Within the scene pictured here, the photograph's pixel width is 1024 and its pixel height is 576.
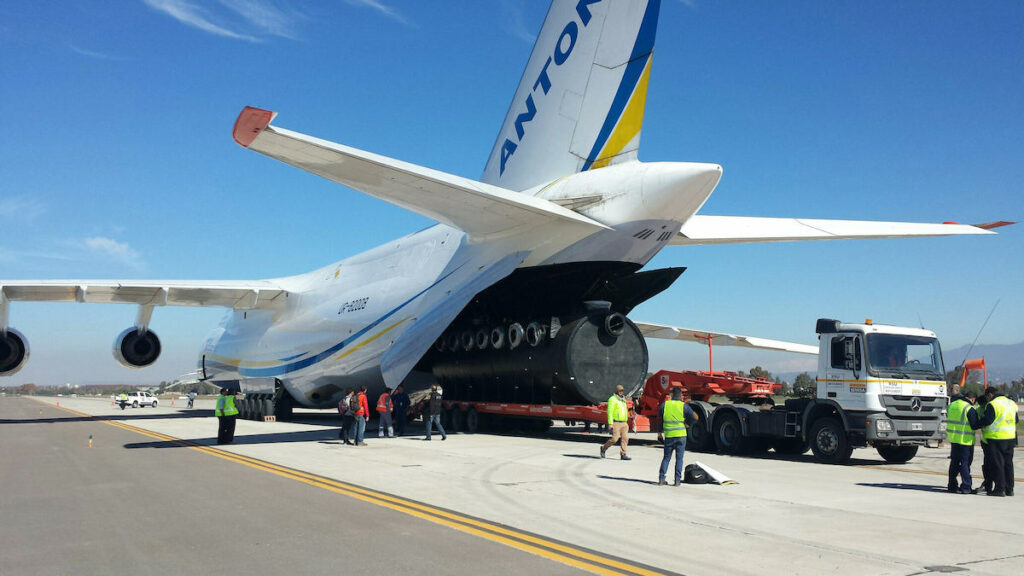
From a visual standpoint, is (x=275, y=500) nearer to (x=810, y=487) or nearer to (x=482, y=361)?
(x=810, y=487)

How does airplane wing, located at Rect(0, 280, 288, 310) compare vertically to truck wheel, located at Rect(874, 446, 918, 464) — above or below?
above

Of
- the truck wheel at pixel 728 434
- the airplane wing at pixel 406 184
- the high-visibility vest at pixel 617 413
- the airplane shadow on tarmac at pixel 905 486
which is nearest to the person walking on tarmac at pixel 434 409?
the airplane wing at pixel 406 184

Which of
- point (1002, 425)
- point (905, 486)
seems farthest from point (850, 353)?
point (1002, 425)

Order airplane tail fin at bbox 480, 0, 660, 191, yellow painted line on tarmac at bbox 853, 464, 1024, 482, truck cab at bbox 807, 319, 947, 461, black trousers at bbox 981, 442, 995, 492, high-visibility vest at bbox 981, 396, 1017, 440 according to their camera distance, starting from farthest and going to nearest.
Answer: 1. airplane tail fin at bbox 480, 0, 660, 191
2. truck cab at bbox 807, 319, 947, 461
3. yellow painted line on tarmac at bbox 853, 464, 1024, 482
4. black trousers at bbox 981, 442, 995, 492
5. high-visibility vest at bbox 981, 396, 1017, 440

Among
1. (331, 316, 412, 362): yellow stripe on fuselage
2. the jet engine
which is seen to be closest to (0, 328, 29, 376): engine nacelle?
(331, 316, 412, 362): yellow stripe on fuselage

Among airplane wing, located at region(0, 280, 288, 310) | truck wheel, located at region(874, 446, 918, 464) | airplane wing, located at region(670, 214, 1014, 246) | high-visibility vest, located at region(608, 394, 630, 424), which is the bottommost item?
truck wheel, located at region(874, 446, 918, 464)

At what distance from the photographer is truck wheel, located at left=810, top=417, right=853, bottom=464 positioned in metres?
13.3

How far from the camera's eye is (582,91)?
16.0 m

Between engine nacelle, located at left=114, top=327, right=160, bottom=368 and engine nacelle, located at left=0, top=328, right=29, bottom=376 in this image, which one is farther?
engine nacelle, located at left=114, top=327, right=160, bottom=368

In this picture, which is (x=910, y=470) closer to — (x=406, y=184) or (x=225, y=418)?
(x=406, y=184)

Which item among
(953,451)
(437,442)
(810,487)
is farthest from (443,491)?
(437,442)

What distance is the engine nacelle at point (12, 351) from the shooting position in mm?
22250

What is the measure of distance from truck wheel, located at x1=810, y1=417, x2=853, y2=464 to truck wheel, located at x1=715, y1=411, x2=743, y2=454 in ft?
4.84

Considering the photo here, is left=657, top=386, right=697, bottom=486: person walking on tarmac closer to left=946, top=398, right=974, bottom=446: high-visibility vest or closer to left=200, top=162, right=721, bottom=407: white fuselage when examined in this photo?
left=946, top=398, right=974, bottom=446: high-visibility vest
